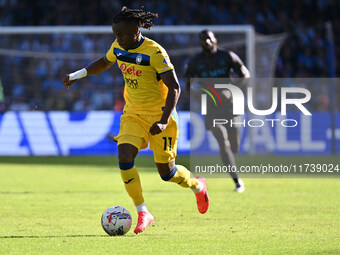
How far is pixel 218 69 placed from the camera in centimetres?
1096

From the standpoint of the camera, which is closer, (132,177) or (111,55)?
(132,177)

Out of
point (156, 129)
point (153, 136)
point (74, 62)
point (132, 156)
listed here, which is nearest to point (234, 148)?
point (153, 136)

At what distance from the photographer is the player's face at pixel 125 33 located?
6.89 meters

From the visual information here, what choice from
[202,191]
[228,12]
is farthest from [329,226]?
[228,12]

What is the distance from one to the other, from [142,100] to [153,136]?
380mm

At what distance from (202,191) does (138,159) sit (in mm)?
10313

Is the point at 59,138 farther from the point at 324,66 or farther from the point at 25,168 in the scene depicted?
the point at 324,66

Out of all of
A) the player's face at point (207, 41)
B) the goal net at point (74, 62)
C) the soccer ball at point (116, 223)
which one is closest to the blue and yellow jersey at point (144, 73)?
the soccer ball at point (116, 223)

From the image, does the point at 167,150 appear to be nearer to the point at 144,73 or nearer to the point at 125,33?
the point at 144,73

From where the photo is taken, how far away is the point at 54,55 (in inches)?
836

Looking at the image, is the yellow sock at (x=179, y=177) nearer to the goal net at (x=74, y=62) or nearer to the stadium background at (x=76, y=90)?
the stadium background at (x=76, y=90)

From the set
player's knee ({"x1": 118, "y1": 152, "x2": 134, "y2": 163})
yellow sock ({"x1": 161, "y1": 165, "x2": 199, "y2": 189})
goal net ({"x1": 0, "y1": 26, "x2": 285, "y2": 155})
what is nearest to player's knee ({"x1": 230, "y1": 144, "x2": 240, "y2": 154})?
yellow sock ({"x1": 161, "y1": 165, "x2": 199, "y2": 189})

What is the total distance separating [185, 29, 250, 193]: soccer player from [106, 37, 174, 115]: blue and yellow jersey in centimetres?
356

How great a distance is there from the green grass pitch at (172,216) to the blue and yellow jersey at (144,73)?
1.24m
